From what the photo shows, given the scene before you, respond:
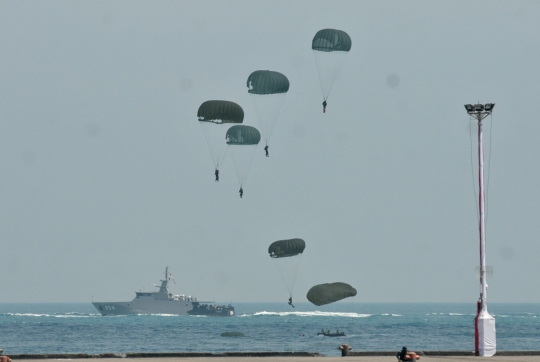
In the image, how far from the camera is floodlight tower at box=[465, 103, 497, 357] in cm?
3028

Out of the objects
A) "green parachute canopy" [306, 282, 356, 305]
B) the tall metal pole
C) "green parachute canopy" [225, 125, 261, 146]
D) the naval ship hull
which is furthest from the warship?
the tall metal pole

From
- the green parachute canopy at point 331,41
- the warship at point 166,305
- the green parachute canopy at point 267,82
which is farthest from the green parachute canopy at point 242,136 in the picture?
the warship at point 166,305

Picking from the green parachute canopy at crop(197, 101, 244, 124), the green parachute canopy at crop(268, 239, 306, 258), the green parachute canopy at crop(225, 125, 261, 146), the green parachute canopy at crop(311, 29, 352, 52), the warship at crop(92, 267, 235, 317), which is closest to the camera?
the green parachute canopy at crop(197, 101, 244, 124)

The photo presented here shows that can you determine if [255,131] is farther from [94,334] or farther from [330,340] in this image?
[94,334]

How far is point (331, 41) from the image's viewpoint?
60375 millimetres

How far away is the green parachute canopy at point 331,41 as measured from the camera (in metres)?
60.2

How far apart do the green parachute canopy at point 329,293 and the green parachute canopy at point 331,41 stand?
81.6ft

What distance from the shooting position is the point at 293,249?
7444 cm

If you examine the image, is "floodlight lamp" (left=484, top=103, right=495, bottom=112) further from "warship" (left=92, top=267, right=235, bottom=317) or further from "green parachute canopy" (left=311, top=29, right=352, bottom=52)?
"warship" (left=92, top=267, right=235, bottom=317)

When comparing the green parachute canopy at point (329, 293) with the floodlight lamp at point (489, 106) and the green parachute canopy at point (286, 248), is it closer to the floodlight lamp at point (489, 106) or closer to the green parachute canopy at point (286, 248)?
the green parachute canopy at point (286, 248)

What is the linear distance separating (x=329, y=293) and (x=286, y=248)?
7425mm

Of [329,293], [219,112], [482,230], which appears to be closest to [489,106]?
[482,230]

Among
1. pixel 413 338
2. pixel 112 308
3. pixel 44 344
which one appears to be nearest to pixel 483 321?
pixel 44 344

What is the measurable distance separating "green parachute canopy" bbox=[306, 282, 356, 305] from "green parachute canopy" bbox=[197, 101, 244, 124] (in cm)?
2409
